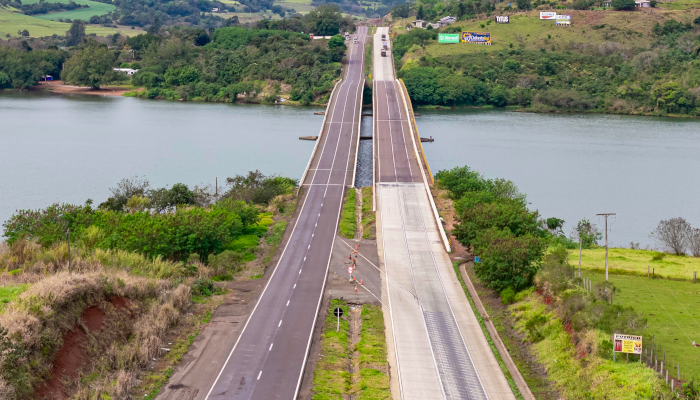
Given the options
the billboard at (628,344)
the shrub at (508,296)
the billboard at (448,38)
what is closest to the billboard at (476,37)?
the billboard at (448,38)

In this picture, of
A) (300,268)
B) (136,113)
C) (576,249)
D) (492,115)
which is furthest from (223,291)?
(492,115)

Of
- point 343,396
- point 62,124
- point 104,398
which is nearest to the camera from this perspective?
point 104,398

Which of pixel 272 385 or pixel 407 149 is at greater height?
pixel 407 149

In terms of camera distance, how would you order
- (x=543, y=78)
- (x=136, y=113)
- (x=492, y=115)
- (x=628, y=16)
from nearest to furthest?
(x=136, y=113), (x=492, y=115), (x=543, y=78), (x=628, y=16)

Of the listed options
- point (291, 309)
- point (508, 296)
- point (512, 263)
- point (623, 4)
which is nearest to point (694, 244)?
point (512, 263)

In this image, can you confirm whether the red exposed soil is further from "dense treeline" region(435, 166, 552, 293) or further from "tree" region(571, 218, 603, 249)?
"tree" region(571, 218, 603, 249)

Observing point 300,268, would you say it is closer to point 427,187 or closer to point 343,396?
point 343,396

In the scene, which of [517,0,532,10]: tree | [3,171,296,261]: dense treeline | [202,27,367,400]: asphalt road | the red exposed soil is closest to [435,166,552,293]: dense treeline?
[202,27,367,400]: asphalt road

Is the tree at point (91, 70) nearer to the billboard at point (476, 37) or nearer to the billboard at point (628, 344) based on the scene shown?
the billboard at point (476, 37)
